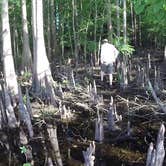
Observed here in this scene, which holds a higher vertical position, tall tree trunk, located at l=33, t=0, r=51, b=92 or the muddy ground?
tall tree trunk, located at l=33, t=0, r=51, b=92

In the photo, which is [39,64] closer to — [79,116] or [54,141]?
[79,116]

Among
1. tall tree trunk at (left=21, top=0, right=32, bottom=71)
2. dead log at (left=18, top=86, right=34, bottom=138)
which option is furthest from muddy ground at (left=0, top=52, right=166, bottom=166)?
tall tree trunk at (left=21, top=0, right=32, bottom=71)

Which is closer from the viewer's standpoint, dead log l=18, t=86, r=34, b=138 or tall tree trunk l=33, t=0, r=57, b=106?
dead log l=18, t=86, r=34, b=138

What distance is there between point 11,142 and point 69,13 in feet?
44.1

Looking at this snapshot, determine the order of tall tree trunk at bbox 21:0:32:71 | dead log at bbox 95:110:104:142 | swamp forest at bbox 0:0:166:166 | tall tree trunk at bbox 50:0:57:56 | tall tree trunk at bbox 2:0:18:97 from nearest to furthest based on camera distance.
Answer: swamp forest at bbox 0:0:166:166, dead log at bbox 95:110:104:142, tall tree trunk at bbox 2:0:18:97, tall tree trunk at bbox 21:0:32:71, tall tree trunk at bbox 50:0:57:56

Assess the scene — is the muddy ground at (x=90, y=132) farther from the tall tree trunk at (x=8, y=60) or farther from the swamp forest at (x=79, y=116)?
the tall tree trunk at (x=8, y=60)

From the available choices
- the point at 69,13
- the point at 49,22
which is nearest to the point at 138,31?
the point at 69,13

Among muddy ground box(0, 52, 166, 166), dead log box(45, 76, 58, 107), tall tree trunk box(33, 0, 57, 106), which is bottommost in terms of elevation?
muddy ground box(0, 52, 166, 166)

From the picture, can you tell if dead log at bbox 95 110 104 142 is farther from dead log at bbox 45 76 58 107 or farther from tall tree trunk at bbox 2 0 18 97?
tall tree trunk at bbox 2 0 18 97

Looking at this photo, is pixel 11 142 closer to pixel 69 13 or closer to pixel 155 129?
pixel 155 129

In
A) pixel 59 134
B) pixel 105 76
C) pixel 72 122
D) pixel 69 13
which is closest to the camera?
pixel 59 134

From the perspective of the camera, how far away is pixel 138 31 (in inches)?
875

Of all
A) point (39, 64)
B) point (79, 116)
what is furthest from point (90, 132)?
point (39, 64)

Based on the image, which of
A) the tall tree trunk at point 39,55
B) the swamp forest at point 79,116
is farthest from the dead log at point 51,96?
the tall tree trunk at point 39,55
